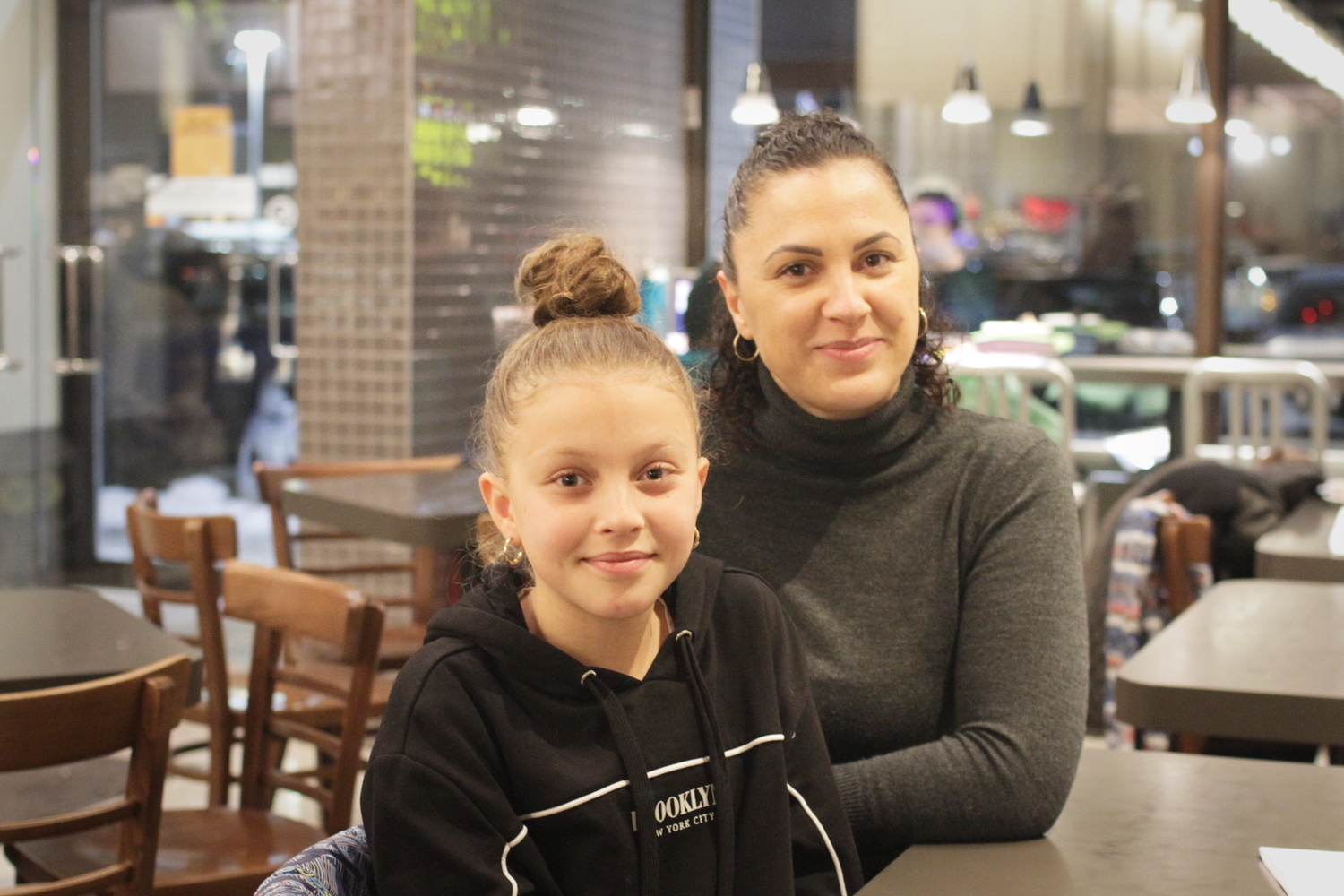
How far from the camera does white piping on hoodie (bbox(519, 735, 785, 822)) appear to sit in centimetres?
113

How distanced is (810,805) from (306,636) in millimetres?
1143

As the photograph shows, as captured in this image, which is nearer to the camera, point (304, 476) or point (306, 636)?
point (306, 636)

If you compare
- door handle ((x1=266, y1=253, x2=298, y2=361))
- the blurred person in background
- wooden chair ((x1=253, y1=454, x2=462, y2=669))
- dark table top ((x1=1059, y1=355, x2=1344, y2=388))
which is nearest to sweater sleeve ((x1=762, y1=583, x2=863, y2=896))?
wooden chair ((x1=253, y1=454, x2=462, y2=669))

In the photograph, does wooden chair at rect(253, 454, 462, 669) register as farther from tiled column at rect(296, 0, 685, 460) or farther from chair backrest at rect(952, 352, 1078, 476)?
chair backrest at rect(952, 352, 1078, 476)

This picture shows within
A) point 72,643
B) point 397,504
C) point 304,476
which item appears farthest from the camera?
point 304,476

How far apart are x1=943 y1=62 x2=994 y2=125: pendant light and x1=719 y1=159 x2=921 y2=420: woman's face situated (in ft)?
16.4

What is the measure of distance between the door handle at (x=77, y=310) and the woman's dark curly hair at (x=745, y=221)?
173 inches

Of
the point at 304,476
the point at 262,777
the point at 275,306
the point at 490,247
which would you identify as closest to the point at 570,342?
the point at 262,777

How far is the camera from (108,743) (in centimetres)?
171

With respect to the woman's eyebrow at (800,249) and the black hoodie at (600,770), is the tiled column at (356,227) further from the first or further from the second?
the black hoodie at (600,770)

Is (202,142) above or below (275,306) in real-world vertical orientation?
above

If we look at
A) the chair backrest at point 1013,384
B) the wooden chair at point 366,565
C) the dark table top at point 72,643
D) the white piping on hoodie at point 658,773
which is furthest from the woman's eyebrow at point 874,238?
the chair backrest at point 1013,384

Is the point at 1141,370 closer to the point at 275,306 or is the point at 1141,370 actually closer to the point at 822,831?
the point at 275,306

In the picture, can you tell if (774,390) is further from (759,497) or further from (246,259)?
(246,259)
